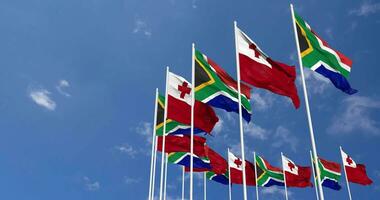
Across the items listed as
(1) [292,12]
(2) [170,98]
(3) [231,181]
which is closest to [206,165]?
(2) [170,98]

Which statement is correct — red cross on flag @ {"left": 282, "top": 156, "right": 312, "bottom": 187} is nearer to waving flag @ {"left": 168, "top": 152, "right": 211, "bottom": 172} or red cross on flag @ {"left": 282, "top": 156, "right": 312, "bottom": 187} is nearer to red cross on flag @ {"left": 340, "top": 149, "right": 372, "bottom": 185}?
red cross on flag @ {"left": 340, "top": 149, "right": 372, "bottom": 185}

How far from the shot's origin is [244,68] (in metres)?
17.0

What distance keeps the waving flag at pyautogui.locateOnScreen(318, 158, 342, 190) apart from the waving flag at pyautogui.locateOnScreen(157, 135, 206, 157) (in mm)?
15641

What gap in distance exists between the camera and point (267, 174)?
1398 inches

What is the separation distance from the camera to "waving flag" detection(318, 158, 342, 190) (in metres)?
35.5

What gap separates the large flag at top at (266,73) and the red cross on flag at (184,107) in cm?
408

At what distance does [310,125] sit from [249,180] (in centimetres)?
2100

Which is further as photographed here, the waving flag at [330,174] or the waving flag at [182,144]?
the waving flag at [330,174]

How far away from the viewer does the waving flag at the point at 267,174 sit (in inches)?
1361

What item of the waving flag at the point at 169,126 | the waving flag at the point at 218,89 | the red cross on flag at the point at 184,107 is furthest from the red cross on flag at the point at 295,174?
the waving flag at the point at 218,89

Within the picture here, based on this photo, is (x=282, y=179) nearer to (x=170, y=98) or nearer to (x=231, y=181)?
(x=231, y=181)

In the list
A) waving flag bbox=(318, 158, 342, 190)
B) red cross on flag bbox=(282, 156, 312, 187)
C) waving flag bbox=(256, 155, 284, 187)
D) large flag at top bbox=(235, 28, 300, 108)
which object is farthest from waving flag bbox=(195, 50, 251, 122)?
waving flag bbox=(318, 158, 342, 190)

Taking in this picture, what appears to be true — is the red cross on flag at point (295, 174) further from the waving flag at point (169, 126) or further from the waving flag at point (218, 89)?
the waving flag at point (218, 89)

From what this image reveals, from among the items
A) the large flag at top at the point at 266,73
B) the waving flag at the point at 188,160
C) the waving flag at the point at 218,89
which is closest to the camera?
the large flag at top at the point at 266,73
